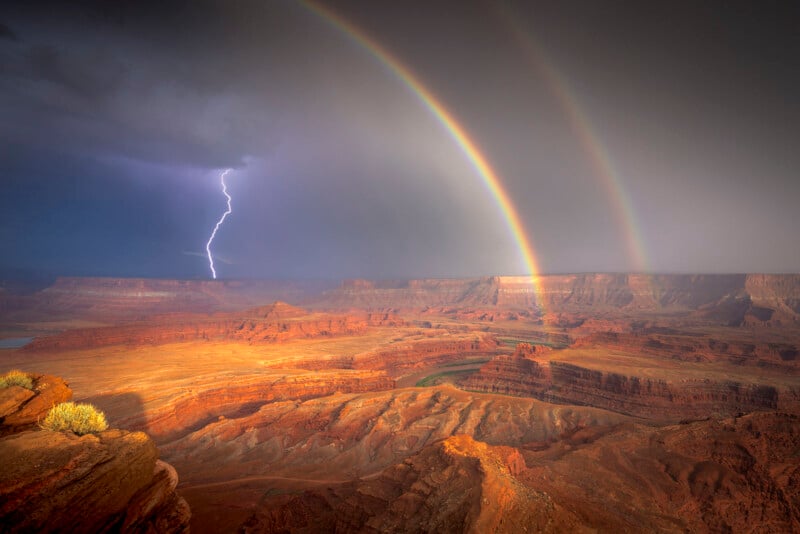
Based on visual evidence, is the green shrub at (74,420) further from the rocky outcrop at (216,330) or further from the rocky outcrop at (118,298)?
the rocky outcrop at (118,298)

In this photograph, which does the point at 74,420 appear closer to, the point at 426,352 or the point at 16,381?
the point at 16,381

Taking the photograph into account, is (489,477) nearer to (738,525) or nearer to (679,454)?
(738,525)

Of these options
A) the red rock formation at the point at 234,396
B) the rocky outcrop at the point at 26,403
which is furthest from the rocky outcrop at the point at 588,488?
the red rock formation at the point at 234,396

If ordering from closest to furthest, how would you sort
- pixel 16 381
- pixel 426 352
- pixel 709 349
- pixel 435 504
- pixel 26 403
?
pixel 26 403 → pixel 16 381 → pixel 435 504 → pixel 709 349 → pixel 426 352

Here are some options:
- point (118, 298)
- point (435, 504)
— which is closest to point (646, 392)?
point (435, 504)

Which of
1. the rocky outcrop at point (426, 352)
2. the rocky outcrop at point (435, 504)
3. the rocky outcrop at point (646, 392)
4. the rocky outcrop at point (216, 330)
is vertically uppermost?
the rocky outcrop at point (435, 504)

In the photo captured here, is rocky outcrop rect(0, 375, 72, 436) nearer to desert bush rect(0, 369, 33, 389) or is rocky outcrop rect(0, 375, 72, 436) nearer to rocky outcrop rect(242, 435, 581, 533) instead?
desert bush rect(0, 369, 33, 389)

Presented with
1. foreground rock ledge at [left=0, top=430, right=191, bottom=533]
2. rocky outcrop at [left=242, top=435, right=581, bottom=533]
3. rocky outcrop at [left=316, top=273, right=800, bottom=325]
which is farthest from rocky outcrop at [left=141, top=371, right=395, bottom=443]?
rocky outcrop at [left=316, top=273, right=800, bottom=325]
